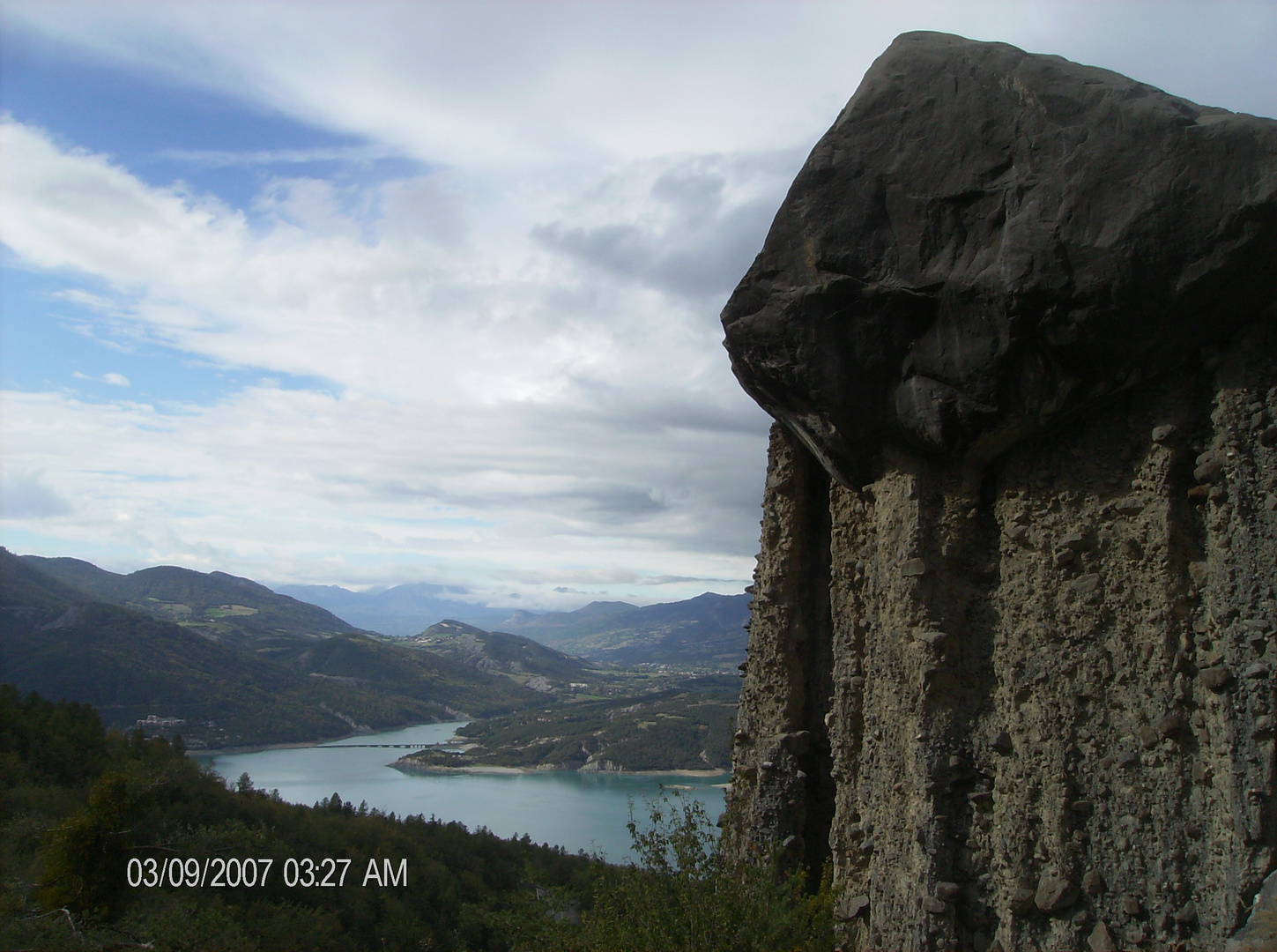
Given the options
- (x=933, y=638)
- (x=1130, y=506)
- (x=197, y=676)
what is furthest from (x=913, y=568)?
(x=197, y=676)


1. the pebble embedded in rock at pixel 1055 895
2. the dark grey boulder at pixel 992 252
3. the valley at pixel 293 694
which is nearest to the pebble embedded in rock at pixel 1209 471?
the dark grey boulder at pixel 992 252

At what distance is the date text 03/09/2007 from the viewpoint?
57.4ft

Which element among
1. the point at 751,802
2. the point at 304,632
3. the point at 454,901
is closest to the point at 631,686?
the point at 304,632

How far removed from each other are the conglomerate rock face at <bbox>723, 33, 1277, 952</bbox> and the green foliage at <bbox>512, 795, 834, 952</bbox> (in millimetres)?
636

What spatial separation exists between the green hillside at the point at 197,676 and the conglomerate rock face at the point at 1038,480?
296 feet

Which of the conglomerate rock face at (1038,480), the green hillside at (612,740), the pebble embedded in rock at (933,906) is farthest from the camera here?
the green hillside at (612,740)

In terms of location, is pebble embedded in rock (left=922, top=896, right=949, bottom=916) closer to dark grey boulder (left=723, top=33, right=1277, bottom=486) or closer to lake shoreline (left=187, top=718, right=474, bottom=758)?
dark grey boulder (left=723, top=33, right=1277, bottom=486)

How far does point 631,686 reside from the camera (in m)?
175

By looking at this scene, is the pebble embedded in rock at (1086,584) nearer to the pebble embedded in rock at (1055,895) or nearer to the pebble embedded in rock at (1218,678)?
the pebble embedded in rock at (1218,678)

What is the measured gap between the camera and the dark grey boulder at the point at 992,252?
6.12 metres

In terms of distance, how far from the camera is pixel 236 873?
77.4 ft

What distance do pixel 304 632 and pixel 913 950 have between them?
201556mm

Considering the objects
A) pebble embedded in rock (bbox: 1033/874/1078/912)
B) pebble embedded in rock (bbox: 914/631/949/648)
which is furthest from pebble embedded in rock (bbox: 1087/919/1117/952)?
pebble embedded in rock (bbox: 914/631/949/648)

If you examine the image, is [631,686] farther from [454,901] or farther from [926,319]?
[926,319]
